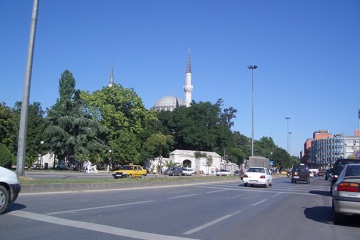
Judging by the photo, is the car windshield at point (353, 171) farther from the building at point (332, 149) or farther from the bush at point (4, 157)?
the building at point (332, 149)

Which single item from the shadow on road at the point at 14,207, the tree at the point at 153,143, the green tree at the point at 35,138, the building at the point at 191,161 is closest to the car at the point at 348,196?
the shadow on road at the point at 14,207

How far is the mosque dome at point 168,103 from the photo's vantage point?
115975 millimetres

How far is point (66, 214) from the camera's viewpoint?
1066 centimetres

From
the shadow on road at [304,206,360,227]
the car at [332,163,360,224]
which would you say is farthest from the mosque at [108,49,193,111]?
the car at [332,163,360,224]

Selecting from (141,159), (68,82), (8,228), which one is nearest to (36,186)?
(8,228)

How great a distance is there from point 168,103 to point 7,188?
351 ft

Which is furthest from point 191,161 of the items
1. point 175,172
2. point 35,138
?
point 35,138

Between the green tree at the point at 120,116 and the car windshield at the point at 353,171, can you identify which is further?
the green tree at the point at 120,116

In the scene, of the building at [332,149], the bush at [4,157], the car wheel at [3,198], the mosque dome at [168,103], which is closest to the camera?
the car wheel at [3,198]

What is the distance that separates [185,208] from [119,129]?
59.5 metres

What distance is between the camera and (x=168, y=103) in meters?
117

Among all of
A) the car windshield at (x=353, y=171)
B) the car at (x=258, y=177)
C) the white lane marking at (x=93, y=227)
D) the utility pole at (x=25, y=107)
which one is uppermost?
the utility pole at (x=25, y=107)

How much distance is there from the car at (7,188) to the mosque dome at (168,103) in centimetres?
10441

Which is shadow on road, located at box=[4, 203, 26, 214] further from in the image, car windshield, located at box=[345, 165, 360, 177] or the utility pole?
car windshield, located at box=[345, 165, 360, 177]
